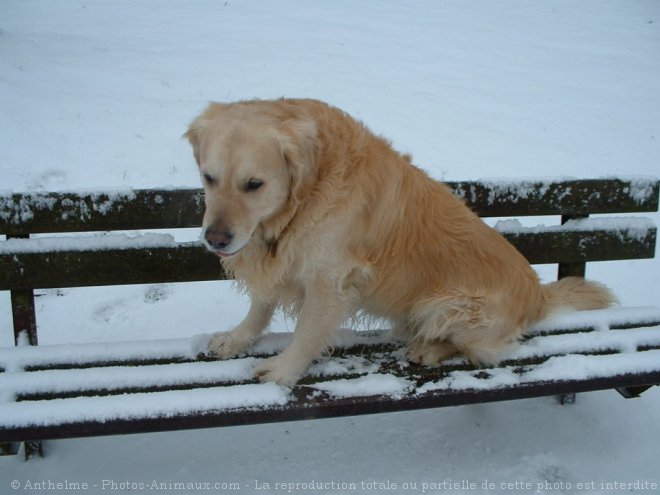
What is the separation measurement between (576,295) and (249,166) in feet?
6.21

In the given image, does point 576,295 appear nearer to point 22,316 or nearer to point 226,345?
point 226,345

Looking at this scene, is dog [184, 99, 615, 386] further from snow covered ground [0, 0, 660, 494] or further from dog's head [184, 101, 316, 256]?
snow covered ground [0, 0, 660, 494]

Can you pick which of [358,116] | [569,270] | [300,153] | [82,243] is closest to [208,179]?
[300,153]

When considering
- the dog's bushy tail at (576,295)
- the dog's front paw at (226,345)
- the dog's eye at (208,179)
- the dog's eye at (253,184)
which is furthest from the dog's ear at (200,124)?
the dog's bushy tail at (576,295)

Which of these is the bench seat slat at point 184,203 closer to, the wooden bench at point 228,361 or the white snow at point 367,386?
the wooden bench at point 228,361

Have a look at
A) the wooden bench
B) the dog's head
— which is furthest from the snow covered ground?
the dog's head

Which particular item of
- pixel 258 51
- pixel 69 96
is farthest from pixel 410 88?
pixel 69 96

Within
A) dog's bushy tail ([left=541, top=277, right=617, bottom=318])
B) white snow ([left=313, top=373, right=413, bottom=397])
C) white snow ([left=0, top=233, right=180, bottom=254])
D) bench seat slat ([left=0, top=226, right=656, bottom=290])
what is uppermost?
white snow ([left=0, top=233, right=180, bottom=254])

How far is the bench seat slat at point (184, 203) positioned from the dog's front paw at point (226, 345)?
595mm

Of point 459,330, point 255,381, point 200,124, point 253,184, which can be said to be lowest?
point 255,381

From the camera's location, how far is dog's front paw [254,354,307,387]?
7.35 ft

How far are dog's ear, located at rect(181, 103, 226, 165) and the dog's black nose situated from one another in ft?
1.42

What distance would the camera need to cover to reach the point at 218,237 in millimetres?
2039

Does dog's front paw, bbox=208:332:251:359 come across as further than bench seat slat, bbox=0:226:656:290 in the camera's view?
No
